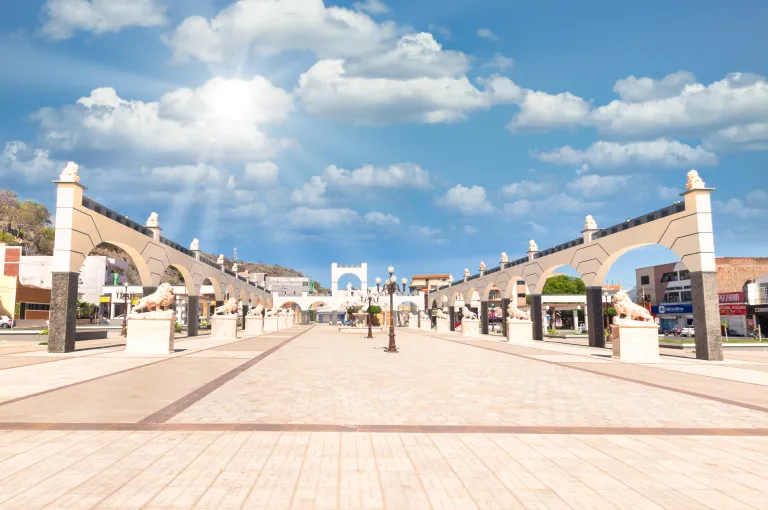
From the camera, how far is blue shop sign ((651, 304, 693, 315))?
49219 mm

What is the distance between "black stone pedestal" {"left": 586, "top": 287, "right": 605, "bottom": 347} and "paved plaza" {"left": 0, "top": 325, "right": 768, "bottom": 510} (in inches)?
511

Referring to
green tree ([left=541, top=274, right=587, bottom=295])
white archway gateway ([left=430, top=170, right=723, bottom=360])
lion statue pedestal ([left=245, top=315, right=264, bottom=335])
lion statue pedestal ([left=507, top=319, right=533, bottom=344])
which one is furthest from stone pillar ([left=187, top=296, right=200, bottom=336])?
green tree ([left=541, top=274, right=587, bottom=295])

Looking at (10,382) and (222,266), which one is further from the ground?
(222,266)

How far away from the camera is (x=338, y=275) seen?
90250mm

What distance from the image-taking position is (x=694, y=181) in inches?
688

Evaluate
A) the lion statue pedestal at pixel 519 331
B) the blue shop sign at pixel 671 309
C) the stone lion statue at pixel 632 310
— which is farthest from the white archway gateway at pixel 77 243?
the blue shop sign at pixel 671 309

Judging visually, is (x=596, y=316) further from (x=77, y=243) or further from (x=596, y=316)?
(x=77, y=243)

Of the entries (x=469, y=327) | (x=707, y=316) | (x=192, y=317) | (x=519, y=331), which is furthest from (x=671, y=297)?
(x=192, y=317)

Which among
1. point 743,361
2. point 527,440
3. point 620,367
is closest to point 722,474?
point 527,440

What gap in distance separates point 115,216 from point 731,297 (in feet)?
162

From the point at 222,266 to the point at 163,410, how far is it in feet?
118

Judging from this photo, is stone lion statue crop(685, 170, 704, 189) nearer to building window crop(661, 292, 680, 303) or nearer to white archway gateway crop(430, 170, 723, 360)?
white archway gateway crop(430, 170, 723, 360)

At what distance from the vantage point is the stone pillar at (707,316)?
55.1 ft

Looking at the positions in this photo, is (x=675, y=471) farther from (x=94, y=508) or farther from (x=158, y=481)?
(x=94, y=508)
